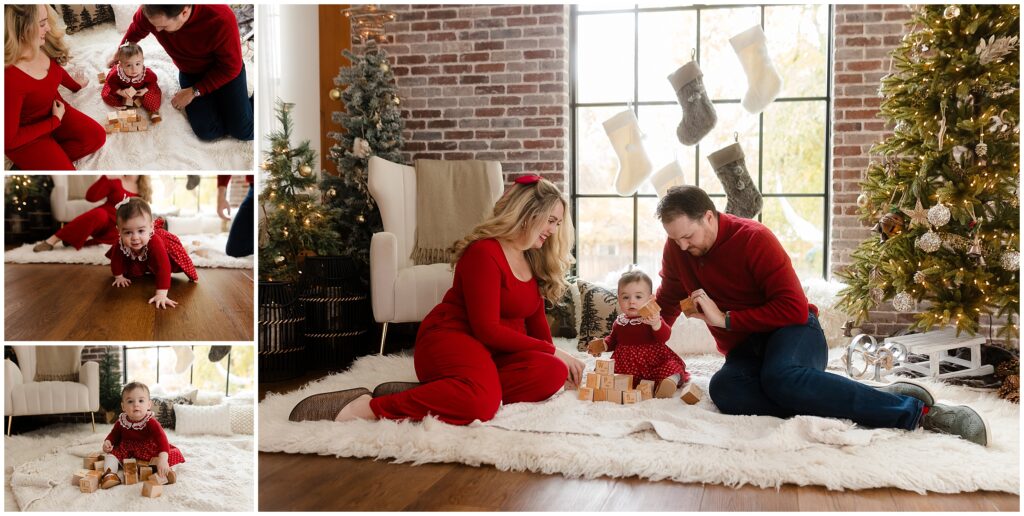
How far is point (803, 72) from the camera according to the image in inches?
190

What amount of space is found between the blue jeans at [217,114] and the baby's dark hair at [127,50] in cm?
8

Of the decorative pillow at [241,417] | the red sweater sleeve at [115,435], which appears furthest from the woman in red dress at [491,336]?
the red sweater sleeve at [115,435]

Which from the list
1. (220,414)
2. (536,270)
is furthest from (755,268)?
(220,414)

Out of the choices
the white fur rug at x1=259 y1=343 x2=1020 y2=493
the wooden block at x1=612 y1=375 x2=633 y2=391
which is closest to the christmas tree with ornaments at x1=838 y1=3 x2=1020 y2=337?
the white fur rug at x1=259 y1=343 x2=1020 y2=493

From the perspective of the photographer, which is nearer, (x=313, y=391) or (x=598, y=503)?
(x=598, y=503)

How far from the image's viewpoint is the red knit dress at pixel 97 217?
1.41 metres

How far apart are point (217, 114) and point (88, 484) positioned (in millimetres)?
904

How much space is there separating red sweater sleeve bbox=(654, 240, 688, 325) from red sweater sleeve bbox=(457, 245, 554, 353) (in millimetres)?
607

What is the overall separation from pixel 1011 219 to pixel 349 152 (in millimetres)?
3266

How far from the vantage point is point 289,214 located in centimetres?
401

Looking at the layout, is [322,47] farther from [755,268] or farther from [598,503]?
[598,503]

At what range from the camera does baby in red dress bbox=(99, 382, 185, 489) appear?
180 centimetres

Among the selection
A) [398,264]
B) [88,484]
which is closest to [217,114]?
[88,484]

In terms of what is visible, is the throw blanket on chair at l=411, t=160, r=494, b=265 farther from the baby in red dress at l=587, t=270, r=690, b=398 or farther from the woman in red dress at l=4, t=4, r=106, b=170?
the woman in red dress at l=4, t=4, r=106, b=170
